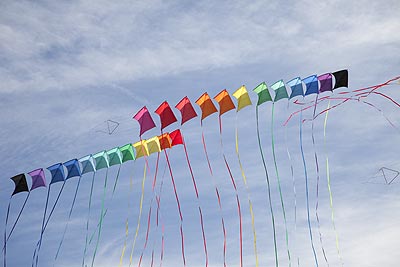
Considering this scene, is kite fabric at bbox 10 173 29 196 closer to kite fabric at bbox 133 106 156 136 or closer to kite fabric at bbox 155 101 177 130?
kite fabric at bbox 133 106 156 136

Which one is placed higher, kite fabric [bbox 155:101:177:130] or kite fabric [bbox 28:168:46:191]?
kite fabric [bbox 155:101:177:130]

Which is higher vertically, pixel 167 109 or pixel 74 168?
pixel 167 109

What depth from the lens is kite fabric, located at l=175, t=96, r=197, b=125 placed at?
1898cm

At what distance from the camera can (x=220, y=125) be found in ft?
60.8

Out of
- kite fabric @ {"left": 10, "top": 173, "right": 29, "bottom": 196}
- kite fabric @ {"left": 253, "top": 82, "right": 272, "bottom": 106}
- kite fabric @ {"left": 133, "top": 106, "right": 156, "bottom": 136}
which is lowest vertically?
kite fabric @ {"left": 10, "top": 173, "right": 29, "bottom": 196}

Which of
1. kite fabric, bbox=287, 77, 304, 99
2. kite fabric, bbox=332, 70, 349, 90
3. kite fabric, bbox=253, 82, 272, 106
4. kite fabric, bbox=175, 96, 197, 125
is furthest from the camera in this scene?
kite fabric, bbox=175, 96, 197, 125

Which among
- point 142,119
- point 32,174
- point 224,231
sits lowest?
point 224,231

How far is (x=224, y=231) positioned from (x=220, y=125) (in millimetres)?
3136

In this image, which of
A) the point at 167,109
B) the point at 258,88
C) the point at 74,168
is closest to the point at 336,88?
the point at 258,88

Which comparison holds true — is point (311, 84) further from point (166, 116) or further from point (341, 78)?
point (166, 116)

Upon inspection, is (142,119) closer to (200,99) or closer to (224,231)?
(200,99)

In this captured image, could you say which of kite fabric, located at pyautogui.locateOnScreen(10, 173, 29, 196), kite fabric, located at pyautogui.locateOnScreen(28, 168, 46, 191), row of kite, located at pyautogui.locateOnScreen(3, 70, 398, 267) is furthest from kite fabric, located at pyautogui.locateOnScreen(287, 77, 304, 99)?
kite fabric, located at pyautogui.locateOnScreen(10, 173, 29, 196)

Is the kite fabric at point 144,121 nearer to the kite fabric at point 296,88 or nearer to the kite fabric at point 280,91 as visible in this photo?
the kite fabric at point 280,91

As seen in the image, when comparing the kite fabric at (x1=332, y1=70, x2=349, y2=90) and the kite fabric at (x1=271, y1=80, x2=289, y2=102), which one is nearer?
the kite fabric at (x1=332, y1=70, x2=349, y2=90)
